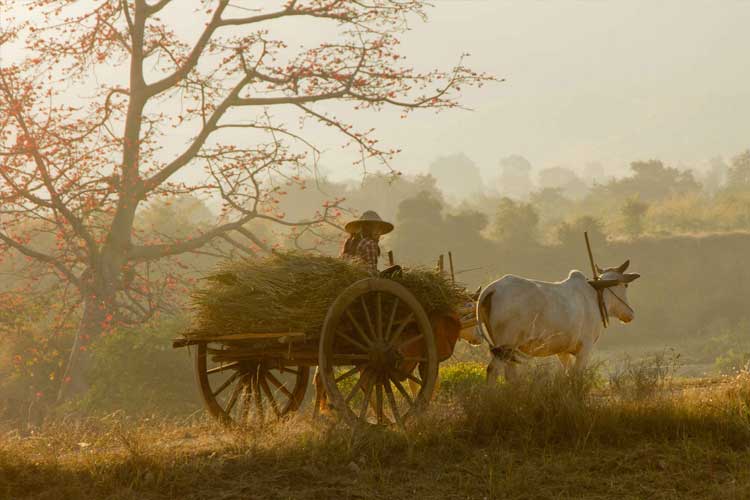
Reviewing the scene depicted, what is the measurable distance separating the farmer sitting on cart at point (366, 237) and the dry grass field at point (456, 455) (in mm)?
1748

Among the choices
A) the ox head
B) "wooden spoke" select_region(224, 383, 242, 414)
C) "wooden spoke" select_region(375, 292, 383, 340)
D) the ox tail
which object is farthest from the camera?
the ox head

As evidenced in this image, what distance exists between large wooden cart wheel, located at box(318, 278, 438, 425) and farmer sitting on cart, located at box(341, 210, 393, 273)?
104 cm

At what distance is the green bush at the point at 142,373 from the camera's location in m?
15.1

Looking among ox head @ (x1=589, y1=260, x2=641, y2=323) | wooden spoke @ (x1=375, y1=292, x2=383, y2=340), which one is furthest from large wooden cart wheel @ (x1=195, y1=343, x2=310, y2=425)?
ox head @ (x1=589, y1=260, x2=641, y2=323)

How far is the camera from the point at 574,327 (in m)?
8.50

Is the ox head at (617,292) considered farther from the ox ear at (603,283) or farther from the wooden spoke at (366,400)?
→ the wooden spoke at (366,400)

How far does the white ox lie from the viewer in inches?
316

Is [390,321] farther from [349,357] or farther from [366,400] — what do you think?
[366,400]

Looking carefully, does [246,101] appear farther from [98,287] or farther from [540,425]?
[540,425]

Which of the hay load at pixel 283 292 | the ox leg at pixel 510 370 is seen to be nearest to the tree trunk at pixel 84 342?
the hay load at pixel 283 292

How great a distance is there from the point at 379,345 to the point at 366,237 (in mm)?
1689

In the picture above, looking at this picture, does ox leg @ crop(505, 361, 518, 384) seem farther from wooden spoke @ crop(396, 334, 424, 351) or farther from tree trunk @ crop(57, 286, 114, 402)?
tree trunk @ crop(57, 286, 114, 402)

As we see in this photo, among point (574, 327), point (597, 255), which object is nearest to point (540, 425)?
point (574, 327)

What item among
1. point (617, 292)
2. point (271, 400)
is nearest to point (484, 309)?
point (617, 292)
